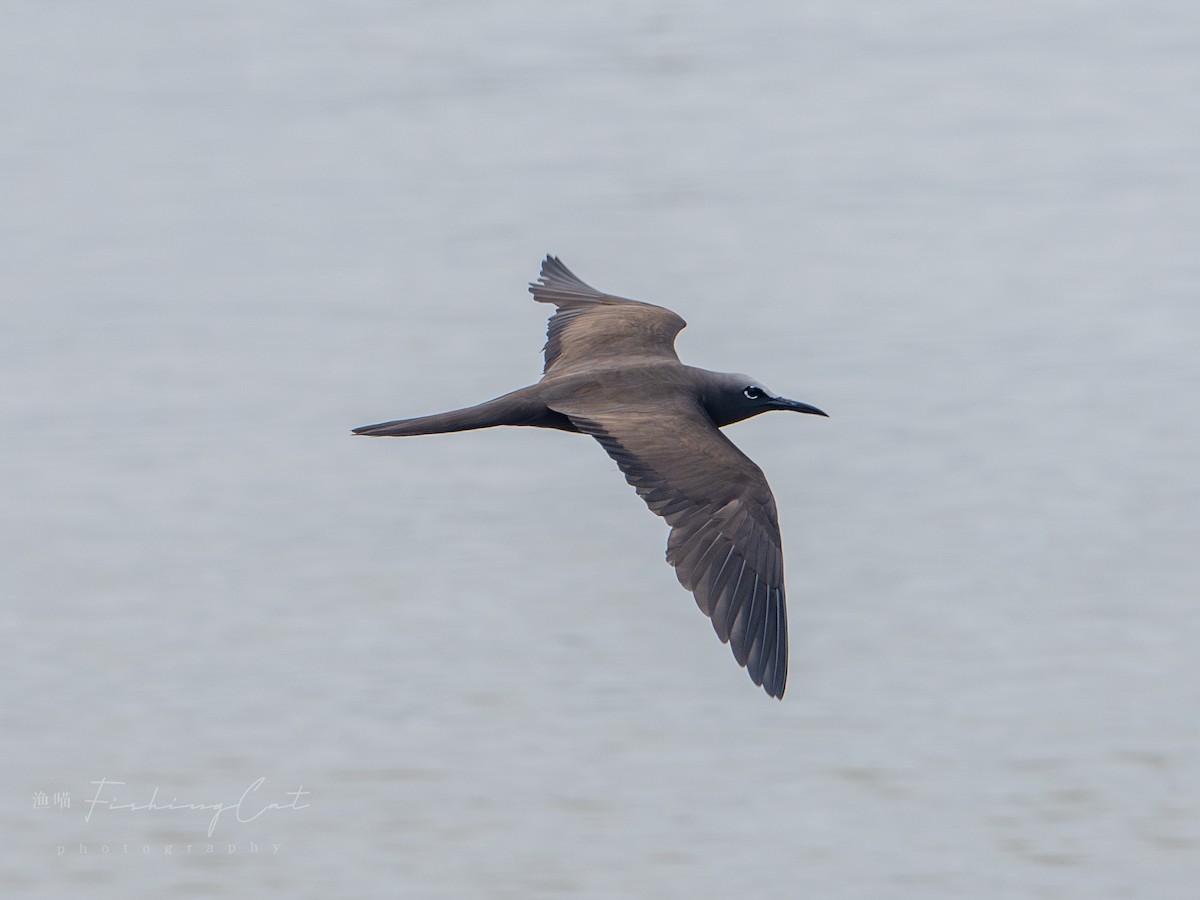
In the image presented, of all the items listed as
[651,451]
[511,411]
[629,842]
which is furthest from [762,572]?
[629,842]

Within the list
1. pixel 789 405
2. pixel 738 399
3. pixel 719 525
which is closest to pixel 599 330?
pixel 738 399

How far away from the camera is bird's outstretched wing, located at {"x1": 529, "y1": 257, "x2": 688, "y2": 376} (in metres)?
9.81

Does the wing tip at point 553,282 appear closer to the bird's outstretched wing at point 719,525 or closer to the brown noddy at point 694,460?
the brown noddy at point 694,460

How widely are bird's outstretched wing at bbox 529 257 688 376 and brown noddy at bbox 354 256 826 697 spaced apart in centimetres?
27

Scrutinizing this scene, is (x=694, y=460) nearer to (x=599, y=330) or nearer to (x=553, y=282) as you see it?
(x=599, y=330)

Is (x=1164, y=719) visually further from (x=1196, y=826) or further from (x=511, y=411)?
(x=511, y=411)

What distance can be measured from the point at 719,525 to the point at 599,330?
6.44 feet

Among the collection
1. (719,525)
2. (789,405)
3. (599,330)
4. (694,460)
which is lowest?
(719,525)

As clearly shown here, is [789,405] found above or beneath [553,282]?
beneath

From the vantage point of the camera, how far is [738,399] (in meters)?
9.30

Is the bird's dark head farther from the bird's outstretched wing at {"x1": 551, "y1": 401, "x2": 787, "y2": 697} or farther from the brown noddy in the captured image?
the bird's outstretched wing at {"x1": 551, "y1": 401, "x2": 787, "y2": 697}

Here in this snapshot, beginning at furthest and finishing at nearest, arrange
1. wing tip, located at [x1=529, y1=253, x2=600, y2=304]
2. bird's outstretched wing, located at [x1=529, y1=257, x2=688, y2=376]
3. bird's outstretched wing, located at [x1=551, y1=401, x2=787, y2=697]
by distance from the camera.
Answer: wing tip, located at [x1=529, y1=253, x2=600, y2=304], bird's outstretched wing, located at [x1=529, y1=257, x2=688, y2=376], bird's outstretched wing, located at [x1=551, y1=401, x2=787, y2=697]

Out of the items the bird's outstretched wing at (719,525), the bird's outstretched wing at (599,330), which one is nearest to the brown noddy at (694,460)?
the bird's outstretched wing at (719,525)

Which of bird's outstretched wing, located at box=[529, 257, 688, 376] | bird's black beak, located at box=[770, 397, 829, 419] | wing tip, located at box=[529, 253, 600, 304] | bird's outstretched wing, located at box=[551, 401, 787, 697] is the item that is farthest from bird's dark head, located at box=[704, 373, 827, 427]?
wing tip, located at box=[529, 253, 600, 304]
